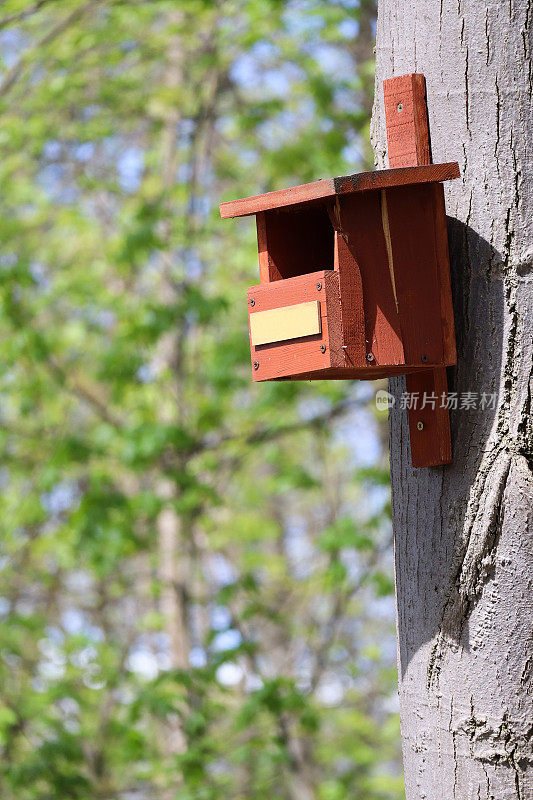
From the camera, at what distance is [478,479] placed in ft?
4.41

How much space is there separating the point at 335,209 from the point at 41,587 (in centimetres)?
631

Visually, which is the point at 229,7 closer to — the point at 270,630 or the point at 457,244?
the point at 457,244

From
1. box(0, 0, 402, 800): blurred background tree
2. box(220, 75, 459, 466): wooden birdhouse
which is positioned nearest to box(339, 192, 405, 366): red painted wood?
box(220, 75, 459, 466): wooden birdhouse

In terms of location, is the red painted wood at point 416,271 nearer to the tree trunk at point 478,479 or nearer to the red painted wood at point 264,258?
the tree trunk at point 478,479

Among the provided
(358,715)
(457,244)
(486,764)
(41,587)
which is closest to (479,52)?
(457,244)

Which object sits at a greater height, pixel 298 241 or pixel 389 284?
pixel 298 241

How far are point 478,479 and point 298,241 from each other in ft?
1.94

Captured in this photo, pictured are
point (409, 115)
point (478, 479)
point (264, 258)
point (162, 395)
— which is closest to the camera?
point (478, 479)

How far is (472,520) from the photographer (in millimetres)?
1340

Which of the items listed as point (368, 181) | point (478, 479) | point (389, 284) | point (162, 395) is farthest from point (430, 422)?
point (162, 395)

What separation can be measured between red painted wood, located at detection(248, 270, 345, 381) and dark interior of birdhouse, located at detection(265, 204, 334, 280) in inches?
3.8

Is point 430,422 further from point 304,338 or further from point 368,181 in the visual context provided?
point 368,181

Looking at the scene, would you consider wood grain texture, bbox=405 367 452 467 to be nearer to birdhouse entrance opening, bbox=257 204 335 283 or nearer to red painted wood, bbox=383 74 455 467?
red painted wood, bbox=383 74 455 467

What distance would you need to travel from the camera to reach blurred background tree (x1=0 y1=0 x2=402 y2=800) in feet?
14.0
